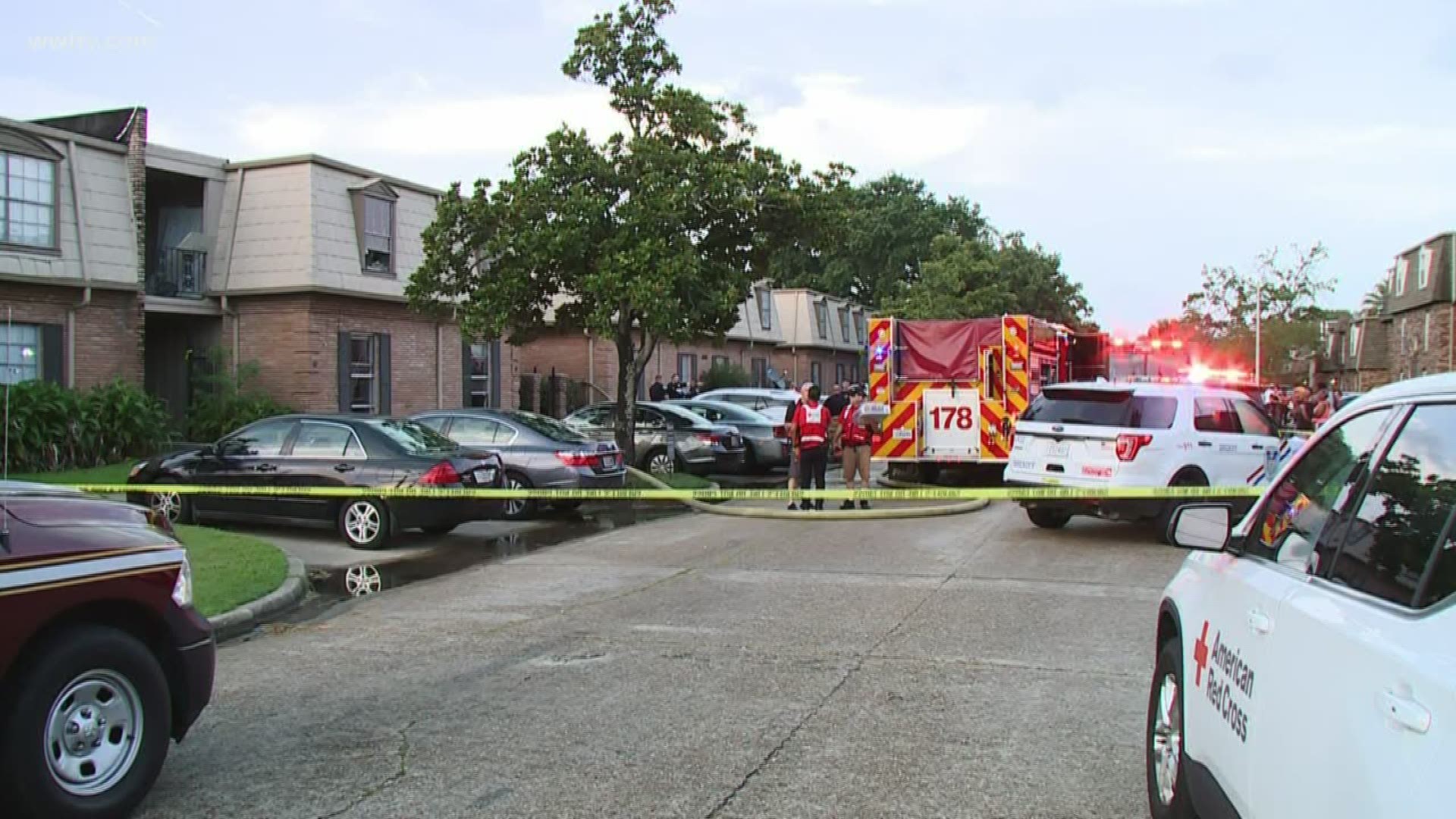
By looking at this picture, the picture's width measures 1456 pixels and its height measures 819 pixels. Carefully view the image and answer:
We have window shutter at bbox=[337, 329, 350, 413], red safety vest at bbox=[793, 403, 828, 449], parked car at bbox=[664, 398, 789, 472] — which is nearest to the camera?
red safety vest at bbox=[793, 403, 828, 449]

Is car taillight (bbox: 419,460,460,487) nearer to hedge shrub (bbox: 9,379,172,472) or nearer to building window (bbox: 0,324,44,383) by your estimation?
hedge shrub (bbox: 9,379,172,472)

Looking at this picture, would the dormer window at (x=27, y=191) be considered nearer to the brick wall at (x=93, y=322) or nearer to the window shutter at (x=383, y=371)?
the brick wall at (x=93, y=322)

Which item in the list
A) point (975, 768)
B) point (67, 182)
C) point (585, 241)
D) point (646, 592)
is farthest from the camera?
point (67, 182)

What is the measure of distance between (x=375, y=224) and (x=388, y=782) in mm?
20551

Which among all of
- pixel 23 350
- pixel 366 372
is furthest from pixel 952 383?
pixel 23 350

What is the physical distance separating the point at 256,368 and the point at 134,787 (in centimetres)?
1910

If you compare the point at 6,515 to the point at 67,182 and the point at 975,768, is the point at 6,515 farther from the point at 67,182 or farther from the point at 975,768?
the point at 67,182

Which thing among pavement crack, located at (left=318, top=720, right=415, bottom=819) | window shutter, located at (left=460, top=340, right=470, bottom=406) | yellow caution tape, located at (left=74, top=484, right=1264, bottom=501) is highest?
window shutter, located at (left=460, top=340, right=470, bottom=406)

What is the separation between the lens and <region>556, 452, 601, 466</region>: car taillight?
14227 mm

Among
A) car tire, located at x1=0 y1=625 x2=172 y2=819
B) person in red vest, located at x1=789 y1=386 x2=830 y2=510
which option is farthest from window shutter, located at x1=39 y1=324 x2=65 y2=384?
car tire, located at x1=0 y1=625 x2=172 y2=819

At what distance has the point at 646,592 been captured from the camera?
9391 millimetres

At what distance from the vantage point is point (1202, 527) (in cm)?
382

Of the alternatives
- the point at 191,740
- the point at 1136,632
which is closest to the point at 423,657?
the point at 191,740

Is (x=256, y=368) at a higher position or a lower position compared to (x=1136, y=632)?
higher
